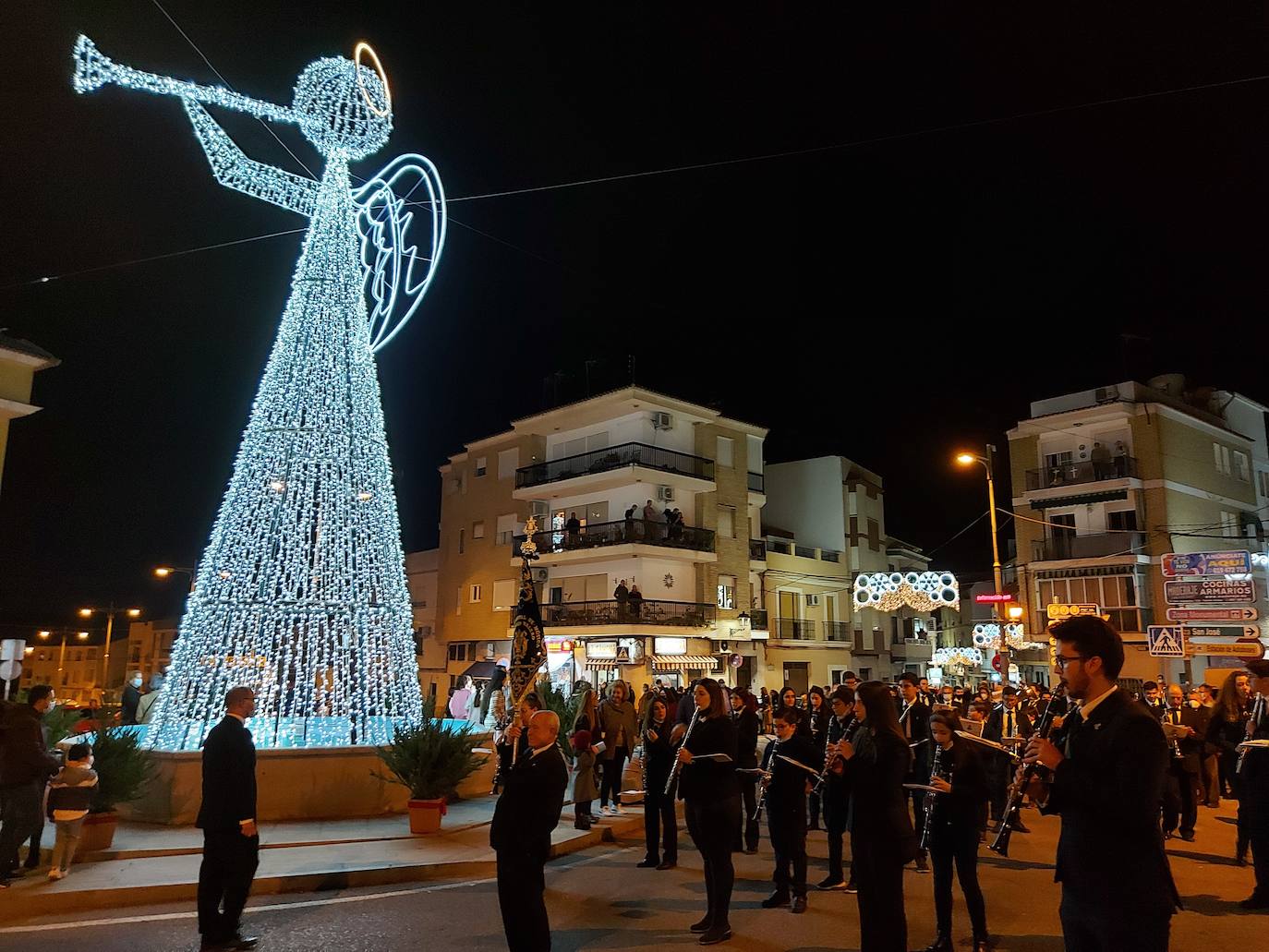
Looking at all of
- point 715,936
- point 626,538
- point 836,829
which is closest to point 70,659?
point 626,538

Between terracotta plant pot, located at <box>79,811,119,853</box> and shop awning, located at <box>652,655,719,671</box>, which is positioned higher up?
shop awning, located at <box>652,655,719,671</box>

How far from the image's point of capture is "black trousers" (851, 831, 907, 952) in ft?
17.9

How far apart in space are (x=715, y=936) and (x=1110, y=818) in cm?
386

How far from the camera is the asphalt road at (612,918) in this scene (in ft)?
21.3

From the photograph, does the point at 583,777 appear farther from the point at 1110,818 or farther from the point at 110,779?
the point at 1110,818

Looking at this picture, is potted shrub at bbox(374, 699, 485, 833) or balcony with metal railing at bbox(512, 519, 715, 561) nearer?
potted shrub at bbox(374, 699, 485, 833)

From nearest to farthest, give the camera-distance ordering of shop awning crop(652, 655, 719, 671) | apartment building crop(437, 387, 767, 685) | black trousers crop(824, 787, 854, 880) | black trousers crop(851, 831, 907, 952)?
black trousers crop(851, 831, 907, 952) < black trousers crop(824, 787, 854, 880) < shop awning crop(652, 655, 719, 671) < apartment building crop(437, 387, 767, 685)

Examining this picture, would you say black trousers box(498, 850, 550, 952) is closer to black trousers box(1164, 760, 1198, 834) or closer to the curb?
the curb

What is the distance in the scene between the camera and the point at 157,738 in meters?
11.4

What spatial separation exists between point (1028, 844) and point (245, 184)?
45.6 ft

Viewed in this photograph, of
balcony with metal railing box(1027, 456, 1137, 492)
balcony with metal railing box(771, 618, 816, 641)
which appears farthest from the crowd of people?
balcony with metal railing box(771, 618, 816, 641)

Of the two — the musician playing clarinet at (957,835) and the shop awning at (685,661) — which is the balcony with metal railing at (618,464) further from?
the musician playing clarinet at (957,835)

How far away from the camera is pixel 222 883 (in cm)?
627

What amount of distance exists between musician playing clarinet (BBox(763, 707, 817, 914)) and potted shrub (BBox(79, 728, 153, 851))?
6819 mm
